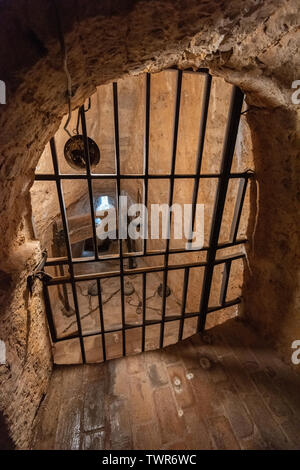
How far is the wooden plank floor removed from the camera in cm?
146

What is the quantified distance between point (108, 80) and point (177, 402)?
2.28m

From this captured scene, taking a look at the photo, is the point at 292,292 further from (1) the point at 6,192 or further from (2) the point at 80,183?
(2) the point at 80,183

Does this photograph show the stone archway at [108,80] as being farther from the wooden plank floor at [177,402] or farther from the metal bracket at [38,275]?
the wooden plank floor at [177,402]

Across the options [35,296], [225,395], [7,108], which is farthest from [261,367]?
[7,108]

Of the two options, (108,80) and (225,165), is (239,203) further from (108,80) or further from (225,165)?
(108,80)

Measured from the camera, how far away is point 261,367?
1931 mm

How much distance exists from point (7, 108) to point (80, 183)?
4.83 metres

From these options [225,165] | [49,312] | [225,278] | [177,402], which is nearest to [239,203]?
[225,165]

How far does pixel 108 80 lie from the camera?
49.4 inches

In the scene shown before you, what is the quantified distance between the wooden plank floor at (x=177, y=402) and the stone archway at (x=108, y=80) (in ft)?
0.73

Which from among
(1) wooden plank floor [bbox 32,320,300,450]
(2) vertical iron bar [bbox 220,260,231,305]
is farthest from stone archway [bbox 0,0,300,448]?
(2) vertical iron bar [bbox 220,260,231,305]

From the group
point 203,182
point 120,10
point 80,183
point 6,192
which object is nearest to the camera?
point 120,10

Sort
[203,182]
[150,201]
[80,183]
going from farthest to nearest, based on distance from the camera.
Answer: [150,201] → [80,183] → [203,182]

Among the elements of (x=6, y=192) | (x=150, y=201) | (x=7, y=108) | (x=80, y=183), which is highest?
(x=7, y=108)
